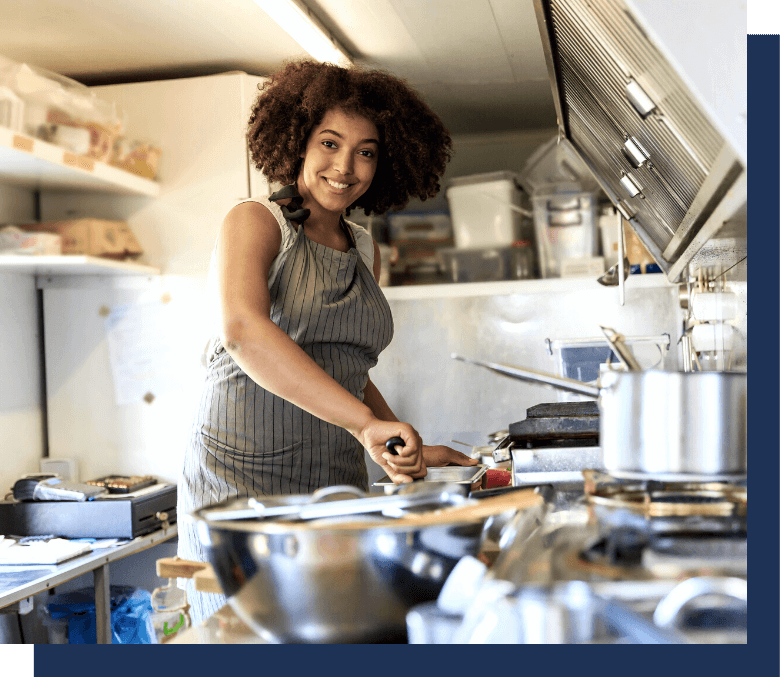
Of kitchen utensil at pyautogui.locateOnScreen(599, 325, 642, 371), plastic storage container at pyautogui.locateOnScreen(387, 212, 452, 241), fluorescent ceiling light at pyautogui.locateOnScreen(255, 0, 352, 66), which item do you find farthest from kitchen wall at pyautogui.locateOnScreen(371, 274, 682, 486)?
kitchen utensil at pyautogui.locateOnScreen(599, 325, 642, 371)

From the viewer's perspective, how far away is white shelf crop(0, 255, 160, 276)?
8.48 ft

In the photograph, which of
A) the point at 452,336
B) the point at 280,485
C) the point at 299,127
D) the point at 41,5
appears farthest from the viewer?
the point at 452,336

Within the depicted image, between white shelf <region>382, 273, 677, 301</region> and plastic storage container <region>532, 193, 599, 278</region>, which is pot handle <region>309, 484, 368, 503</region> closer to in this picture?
white shelf <region>382, 273, 677, 301</region>

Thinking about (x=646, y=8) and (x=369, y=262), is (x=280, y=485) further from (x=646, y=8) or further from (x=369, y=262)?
(x=646, y=8)

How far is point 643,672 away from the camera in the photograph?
0.51 metres

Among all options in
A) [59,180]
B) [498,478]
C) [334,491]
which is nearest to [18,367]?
[59,180]

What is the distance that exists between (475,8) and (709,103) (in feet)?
6.38

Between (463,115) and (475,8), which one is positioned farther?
(463,115)

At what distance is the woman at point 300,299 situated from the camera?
4.11ft

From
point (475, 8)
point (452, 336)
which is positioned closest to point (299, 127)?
point (475, 8)

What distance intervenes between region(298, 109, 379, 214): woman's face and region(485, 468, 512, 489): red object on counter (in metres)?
0.63

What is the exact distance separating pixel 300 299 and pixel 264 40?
5.14 ft

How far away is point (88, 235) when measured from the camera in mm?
2748

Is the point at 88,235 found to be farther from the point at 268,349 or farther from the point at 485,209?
the point at 268,349
